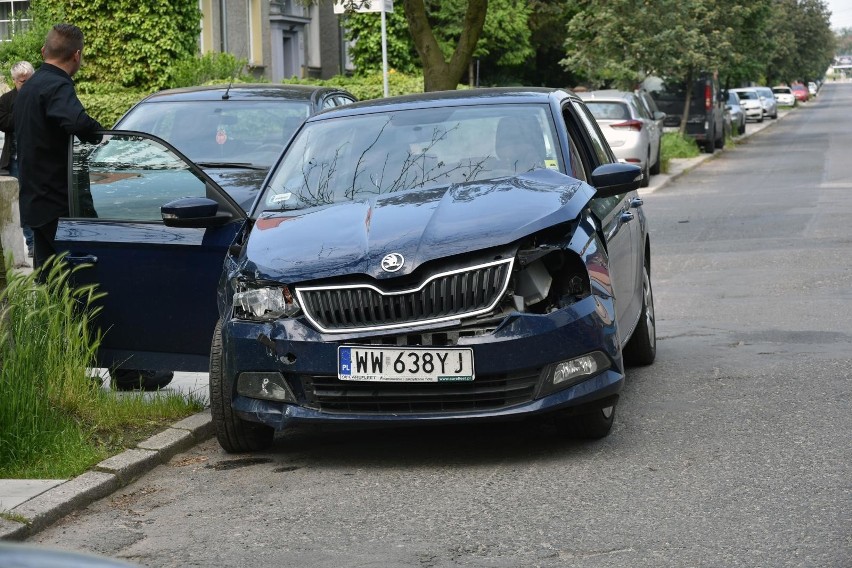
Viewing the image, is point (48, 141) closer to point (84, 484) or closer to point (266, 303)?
point (266, 303)

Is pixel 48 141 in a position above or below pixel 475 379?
above

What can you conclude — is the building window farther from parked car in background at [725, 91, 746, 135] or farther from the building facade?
parked car in background at [725, 91, 746, 135]

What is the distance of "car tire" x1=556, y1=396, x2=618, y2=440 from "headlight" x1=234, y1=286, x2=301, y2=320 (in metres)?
1.25

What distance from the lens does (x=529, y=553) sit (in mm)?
4824

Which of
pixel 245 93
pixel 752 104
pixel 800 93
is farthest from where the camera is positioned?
pixel 800 93

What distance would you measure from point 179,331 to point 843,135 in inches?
1690

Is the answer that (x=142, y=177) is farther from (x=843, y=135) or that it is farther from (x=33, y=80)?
(x=843, y=135)

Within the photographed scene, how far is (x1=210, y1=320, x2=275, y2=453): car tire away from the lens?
6.46 metres

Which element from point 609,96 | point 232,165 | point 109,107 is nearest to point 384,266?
point 232,165

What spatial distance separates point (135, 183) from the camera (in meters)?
7.73

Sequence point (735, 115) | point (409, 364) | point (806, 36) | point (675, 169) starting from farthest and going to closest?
point (806, 36)
point (735, 115)
point (675, 169)
point (409, 364)

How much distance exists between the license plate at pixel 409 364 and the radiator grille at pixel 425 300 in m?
0.10

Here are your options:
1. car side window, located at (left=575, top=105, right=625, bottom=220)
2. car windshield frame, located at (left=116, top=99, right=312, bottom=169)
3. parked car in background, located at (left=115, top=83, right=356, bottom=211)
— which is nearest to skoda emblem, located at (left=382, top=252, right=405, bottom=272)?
car side window, located at (left=575, top=105, right=625, bottom=220)

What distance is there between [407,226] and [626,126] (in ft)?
67.7
